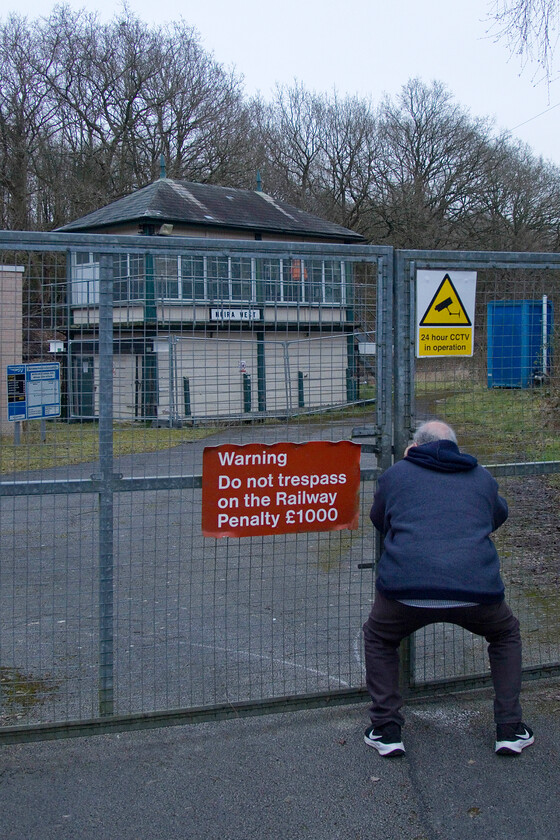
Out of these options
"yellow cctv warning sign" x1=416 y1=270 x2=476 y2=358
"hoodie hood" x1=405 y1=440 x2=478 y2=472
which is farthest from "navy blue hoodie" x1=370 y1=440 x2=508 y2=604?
"yellow cctv warning sign" x1=416 y1=270 x2=476 y2=358

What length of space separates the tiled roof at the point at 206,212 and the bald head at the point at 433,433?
19.3m

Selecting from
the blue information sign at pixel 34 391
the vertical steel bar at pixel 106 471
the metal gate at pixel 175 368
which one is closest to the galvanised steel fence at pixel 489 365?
the metal gate at pixel 175 368

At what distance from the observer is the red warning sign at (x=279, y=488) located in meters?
3.69

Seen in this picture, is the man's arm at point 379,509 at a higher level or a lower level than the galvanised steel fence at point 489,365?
lower

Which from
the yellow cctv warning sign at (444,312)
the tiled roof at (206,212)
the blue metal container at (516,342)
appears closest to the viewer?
the yellow cctv warning sign at (444,312)

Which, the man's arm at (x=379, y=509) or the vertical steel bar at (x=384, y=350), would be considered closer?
the man's arm at (x=379, y=509)

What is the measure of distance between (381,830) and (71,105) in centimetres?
3124

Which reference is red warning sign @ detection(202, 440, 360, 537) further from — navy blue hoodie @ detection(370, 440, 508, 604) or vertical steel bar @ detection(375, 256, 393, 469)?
navy blue hoodie @ detection(370, 440, 508, 604)

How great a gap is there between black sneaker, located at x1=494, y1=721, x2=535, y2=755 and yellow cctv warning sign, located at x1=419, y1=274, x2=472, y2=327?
188 centimetres

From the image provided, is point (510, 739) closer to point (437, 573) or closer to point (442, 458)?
point (437, 573)

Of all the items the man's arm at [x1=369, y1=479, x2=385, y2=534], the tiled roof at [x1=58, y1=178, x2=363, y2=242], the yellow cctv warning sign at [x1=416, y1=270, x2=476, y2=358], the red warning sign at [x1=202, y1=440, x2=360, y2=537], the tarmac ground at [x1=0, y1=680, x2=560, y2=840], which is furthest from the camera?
the tiled roof at [x1=58, y1=178, x2=363, y2=242]

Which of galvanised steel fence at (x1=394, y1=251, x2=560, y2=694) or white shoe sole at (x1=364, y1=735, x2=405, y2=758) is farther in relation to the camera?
galvanised steel fence at (x1=394, y1=251, x2=560, y2=694)

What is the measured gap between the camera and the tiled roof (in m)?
23.2

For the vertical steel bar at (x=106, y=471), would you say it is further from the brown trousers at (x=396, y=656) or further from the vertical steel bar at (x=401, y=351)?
the vertical steel bar at (x=401, y=351)
